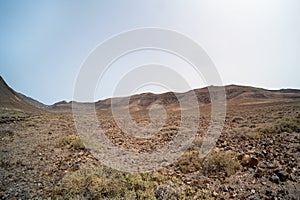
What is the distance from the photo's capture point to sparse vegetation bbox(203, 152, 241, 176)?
17.4ft

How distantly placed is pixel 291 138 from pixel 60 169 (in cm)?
750

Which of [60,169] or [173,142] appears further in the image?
[173,142]

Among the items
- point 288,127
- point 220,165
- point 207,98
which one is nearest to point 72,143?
point 220,165

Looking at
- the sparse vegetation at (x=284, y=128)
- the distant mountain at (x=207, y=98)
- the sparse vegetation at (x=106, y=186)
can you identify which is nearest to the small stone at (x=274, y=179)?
the sparse vegetation at (x=106, y=186)

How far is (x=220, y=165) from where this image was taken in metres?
5.61

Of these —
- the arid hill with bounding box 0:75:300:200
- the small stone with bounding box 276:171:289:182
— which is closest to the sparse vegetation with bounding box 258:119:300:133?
the arid hill with bounding box 0:75:300:200

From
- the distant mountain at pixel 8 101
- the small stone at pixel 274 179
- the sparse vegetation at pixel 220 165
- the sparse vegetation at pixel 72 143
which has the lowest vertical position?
the small stone at pixel 274 179

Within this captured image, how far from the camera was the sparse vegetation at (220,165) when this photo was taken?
17.4 ft

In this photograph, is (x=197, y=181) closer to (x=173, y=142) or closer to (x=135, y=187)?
(x=135, y=187)

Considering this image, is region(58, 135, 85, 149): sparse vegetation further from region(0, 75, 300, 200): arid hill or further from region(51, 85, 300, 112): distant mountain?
region(51, 85, 300, 112): distant mountain

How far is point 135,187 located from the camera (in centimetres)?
441

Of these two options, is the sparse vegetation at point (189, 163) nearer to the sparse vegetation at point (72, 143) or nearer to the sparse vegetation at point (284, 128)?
the sparse vegetation at point (72, 143)

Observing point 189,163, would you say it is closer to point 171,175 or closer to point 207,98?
point 171,175

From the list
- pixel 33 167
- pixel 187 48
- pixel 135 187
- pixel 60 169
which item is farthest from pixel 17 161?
pixel 187 48
